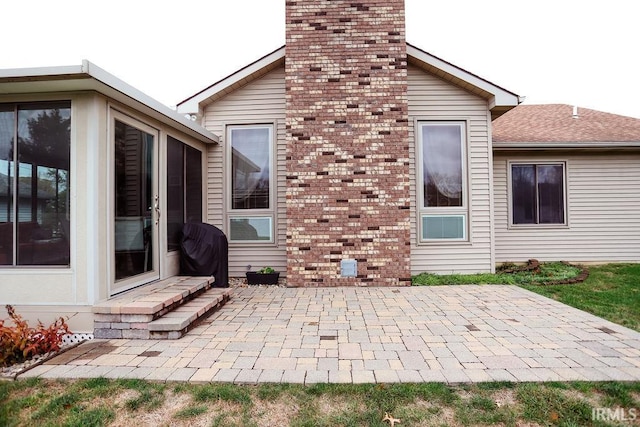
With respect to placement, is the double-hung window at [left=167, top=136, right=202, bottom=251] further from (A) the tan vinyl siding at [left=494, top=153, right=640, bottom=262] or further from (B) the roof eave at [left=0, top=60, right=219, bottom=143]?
(A) the tan vinyl siding at [left=494, top=153, right=640, bottom=262]

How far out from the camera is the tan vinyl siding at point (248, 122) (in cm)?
715

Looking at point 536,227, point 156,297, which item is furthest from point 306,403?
point 536,227

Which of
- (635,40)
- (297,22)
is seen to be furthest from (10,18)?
(635,40)

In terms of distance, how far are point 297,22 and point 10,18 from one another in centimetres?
1003

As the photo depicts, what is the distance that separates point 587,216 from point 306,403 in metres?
8.91

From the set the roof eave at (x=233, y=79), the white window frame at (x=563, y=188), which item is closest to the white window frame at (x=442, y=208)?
the white window frame at (x=563, y=188)

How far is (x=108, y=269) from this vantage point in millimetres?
4016

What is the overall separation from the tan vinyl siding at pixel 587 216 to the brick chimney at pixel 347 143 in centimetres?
346

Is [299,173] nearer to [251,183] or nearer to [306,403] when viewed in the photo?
[251,183]

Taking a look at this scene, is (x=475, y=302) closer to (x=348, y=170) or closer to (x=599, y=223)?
(x=348, y=170)

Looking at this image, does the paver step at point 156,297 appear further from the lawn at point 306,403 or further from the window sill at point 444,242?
the window sill at point 444,242

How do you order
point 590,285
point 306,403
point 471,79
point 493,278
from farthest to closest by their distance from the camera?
1. point 471,79
2. point 493,278
3. point 590,285
4. point 306,403

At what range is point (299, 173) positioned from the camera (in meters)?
6.36

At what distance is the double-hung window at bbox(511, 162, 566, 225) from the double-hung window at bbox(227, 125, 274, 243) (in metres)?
5.81
